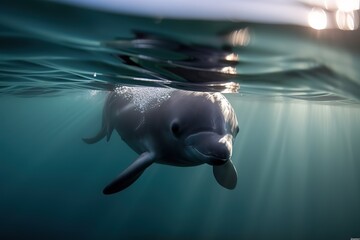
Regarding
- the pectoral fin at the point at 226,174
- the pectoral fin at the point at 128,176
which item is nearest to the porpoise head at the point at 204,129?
the pectoral fin at the point at 128,176

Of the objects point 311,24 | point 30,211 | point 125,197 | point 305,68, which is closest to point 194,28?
point 311,24

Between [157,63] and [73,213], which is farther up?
[157,63]

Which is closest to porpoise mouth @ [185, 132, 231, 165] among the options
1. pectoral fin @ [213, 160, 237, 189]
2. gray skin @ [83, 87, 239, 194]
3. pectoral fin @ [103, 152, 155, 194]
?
gray skin @ [83, 87, 239, 194]

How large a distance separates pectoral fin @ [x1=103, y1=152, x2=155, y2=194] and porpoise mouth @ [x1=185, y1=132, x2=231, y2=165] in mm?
1254

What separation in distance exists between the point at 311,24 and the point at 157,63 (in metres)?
3.70

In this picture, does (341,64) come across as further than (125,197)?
No

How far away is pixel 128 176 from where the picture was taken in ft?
24.8

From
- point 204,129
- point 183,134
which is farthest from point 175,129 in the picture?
point 204,129

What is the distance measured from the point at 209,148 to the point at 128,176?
2.23 meters

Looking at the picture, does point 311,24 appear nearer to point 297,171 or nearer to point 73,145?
point 297,171

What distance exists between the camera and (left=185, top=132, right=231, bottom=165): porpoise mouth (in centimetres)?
608

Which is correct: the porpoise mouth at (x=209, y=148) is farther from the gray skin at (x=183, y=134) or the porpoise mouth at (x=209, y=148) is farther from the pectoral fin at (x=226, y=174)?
the pectoral fin at (x=226, y=174)

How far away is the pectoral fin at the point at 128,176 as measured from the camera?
7.32 meters

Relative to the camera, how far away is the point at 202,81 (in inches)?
383
